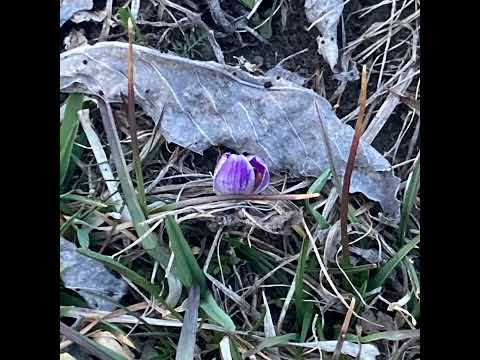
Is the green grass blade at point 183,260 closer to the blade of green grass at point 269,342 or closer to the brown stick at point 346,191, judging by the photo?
the blade of green grass at point 269,342

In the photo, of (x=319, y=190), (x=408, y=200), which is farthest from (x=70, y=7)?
(x=408, y=200)

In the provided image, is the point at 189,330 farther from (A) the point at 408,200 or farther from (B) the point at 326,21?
(B) the point at 326,21

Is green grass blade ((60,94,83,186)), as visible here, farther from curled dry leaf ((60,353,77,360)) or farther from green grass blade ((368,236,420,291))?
green grass blade ((368,236,420,291))

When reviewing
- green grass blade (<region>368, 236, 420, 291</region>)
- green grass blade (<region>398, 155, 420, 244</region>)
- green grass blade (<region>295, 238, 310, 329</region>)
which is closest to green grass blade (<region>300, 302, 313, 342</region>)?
green grass blade (<region>295, 238, 310, 329</region>)

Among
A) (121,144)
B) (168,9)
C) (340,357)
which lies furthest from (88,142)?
(340,357)
